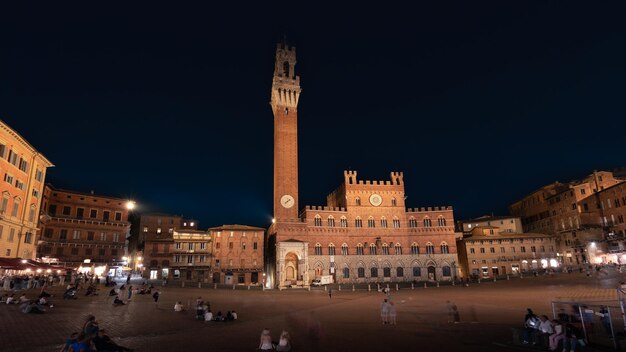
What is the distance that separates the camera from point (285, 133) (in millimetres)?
65938

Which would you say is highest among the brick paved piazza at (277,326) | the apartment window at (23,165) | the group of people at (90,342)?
the apartment window at (23,165)

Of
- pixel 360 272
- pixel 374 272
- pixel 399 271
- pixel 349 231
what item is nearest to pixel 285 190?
pixel 349 231

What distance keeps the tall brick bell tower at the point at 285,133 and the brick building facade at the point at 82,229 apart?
2643 cm

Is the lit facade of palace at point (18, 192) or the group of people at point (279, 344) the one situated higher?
the lit facade of palace at point (18, 192)

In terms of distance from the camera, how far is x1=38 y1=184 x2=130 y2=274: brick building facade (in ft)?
179

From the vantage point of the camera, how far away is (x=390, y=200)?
220 ft

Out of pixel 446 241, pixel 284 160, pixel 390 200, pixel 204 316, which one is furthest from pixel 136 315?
pixel 446 241

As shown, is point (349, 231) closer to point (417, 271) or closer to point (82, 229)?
point (417, 271)

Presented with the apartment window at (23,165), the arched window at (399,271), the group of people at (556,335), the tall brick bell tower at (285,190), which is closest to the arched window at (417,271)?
the arched window at (399,271)

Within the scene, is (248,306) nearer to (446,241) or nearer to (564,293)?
(564,293)

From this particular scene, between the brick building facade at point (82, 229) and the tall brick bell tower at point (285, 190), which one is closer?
the brick building facade at point (82, 229)

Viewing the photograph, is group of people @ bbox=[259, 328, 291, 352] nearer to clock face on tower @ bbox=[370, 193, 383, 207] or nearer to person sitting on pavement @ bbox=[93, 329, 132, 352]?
person sitting on pavement @ bbox=[93, 329, 132, 352]

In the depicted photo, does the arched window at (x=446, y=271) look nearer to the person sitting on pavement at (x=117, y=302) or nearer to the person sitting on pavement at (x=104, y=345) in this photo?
the person sitting on pavement at (x=117, y=302)

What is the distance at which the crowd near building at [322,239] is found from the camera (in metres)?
58.2
